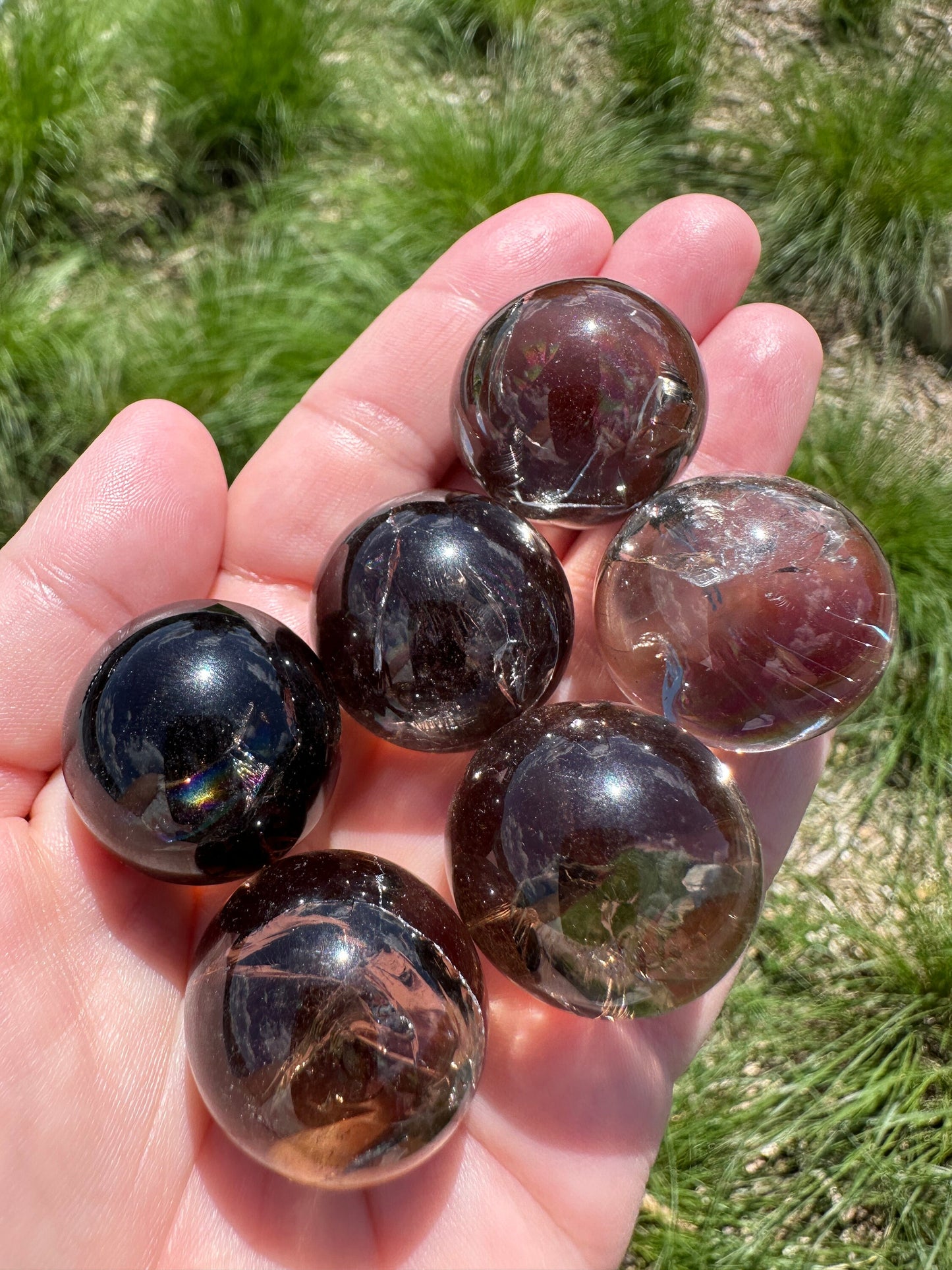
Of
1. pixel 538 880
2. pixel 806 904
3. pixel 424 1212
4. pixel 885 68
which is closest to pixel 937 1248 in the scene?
pixel 806 904

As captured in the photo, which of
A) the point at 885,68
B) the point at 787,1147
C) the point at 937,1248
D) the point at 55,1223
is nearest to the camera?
the point at 55,1223

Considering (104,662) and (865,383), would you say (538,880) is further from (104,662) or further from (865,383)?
(865,383)

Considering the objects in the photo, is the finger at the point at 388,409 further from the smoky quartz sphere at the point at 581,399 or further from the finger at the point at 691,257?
the smoky quartz sphere at the point at 581,399

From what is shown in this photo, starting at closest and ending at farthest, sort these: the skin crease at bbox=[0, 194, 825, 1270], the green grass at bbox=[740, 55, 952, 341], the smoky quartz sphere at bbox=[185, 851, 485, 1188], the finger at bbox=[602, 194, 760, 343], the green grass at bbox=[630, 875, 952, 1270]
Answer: the smoky quartz sphere at bbox=[185, 851, 485, 1188]
the skin crease at bbox=[0, 194, 825, 1270]
the green grass at bbox=[630, 875, 952, 1270]
the finger at bbox=[602, 194, 760, 343]
the green grass at bbox=[740, 55, 952, 341]

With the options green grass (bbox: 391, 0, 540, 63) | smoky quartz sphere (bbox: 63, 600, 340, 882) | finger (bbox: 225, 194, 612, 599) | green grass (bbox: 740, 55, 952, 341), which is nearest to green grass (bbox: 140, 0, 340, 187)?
green grass (bbox: 391, 0, 540, 63)

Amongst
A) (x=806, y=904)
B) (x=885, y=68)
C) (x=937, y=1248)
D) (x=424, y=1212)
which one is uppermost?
(x=885, y=68)

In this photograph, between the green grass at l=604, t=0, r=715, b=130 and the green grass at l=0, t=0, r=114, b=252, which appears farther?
the green grass at l=604, t=0, r=715, b=130

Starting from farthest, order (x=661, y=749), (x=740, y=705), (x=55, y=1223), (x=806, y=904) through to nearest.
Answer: (x=806, y=904), (x=740, y=705), (x=661, y=749), (x=55, y=1223)

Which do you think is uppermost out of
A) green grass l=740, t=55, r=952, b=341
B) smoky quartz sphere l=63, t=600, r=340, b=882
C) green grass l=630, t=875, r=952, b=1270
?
green grass l=740, t=55, r=952, b=341

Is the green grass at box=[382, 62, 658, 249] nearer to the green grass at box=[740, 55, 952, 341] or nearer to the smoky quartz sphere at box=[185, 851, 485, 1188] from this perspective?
the green grass at box=[740, 55, 952, 341]
